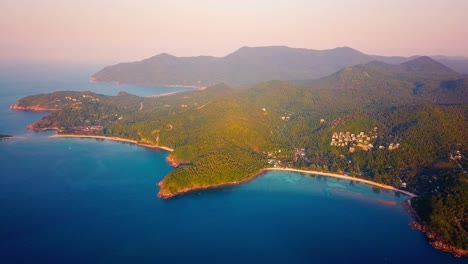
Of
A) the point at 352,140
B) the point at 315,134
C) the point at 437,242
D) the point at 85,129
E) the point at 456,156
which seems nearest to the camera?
the point at 437,242

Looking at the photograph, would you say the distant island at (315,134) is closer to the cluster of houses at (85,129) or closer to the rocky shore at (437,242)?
the rocky shore at (437,242)

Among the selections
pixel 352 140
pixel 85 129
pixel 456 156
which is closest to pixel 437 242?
pixel 456 156

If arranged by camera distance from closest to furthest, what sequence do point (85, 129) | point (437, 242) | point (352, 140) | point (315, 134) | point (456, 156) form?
point (437, 242) < point (456, 156) < point (352, 140) < point (315, 134) < point (85, 129)

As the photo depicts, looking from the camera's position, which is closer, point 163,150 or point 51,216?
point 51,216

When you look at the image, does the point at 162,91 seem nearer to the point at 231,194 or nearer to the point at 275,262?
the point at 231,194

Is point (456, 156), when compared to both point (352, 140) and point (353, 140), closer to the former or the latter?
point (353, 140)

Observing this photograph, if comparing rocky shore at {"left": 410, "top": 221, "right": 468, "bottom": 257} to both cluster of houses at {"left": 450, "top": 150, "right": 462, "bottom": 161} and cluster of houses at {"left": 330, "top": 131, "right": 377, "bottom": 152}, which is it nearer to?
cluster of houses at {"left": 450, "top": 150, "right": 462, "bottom": 161}

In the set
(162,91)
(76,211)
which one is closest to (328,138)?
(76,211)

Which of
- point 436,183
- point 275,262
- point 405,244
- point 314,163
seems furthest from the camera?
point 314,163

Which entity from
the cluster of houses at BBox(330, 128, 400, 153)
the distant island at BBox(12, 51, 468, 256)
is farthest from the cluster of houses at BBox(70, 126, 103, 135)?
the cluster of houses at BBox(330, 128, 400, 153)
